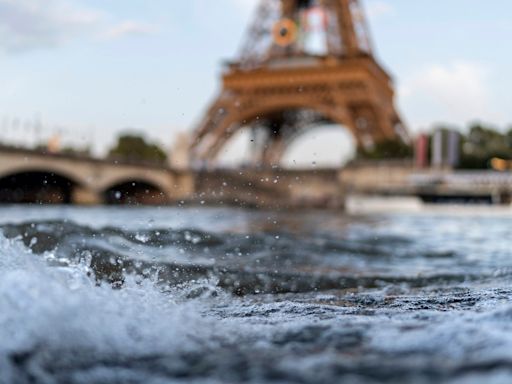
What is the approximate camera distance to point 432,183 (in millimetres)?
44781

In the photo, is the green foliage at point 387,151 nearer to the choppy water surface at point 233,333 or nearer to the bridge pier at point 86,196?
the bridge pier at point 86,196

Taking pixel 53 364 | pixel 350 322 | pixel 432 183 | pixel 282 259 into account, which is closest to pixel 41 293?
pixel 53 364

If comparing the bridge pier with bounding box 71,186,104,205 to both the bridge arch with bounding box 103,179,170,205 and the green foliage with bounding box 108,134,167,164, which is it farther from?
the green foliage with bounding box 108,134,167,164

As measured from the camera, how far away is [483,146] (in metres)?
54.9

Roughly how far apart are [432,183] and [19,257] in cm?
4260

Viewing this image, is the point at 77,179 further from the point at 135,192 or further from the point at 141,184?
the point at 135,192

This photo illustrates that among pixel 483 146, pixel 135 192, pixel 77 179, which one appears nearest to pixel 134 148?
pixel 135 192

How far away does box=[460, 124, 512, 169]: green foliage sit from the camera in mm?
48625

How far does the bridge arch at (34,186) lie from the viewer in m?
37.1

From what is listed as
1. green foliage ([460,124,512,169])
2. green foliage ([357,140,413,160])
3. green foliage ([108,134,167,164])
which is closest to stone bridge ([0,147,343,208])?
green foliage ([357,140,413,160])

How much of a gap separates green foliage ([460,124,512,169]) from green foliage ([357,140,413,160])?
3.95 meters

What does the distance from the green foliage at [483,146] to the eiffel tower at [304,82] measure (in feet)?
15.6

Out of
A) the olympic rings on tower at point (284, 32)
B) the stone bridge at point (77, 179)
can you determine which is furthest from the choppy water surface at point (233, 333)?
the olympic rings on tower at point (284, 32)

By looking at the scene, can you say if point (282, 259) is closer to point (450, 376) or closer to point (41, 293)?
point (41, 293)
